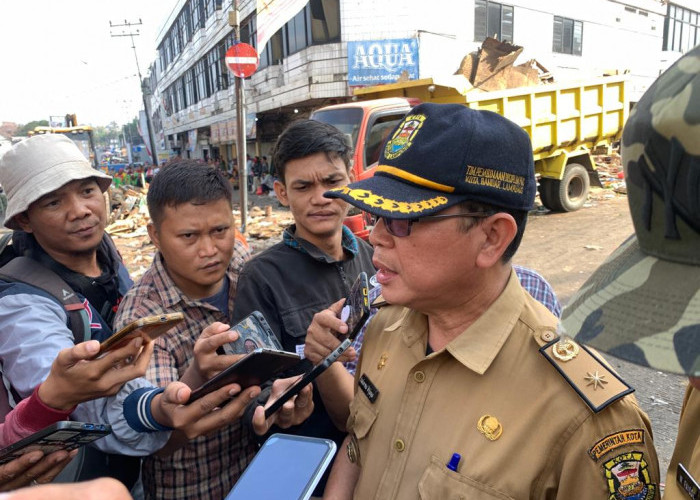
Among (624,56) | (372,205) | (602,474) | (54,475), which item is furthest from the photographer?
(624,56)

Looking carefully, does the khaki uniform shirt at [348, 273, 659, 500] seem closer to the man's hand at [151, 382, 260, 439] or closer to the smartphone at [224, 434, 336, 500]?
the smartphone at [224, 434, 336, 500]

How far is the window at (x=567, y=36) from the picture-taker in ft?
57.9

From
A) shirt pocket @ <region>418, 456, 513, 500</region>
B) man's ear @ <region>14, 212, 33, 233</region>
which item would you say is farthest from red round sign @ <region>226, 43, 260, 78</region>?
shirt pocket @ <region>418, 456, 513, 500</region>

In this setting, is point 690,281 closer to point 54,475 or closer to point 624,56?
point 54,475

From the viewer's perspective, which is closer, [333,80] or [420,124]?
[420,124]

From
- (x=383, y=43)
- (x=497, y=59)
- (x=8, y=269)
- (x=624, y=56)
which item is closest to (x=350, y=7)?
(x=383, y=43)

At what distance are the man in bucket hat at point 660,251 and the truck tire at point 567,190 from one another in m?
9.56

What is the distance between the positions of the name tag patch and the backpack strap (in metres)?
1.01

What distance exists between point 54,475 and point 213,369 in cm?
54

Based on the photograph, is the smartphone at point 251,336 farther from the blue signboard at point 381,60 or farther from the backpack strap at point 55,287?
the blue signboard at point 381,60

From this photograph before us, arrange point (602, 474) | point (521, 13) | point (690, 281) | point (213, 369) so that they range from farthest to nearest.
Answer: point (521, 13) → point (213, 369) → point (602, 474) → point (690, 281)

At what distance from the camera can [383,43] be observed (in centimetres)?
1448

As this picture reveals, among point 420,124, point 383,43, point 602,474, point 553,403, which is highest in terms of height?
point 383,43

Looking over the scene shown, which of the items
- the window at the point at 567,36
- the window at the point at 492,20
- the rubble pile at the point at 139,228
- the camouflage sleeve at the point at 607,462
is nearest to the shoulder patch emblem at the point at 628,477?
the camouflage sleeve at the point at 607,462
